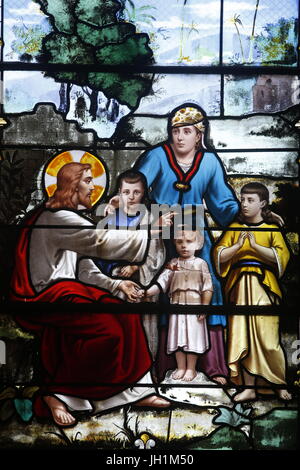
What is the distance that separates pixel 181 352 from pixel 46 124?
1.85 meters

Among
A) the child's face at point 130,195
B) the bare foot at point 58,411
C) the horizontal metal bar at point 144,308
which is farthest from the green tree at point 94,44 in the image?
the bare foot at point 58,411

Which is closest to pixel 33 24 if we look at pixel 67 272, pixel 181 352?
pixel 67 272

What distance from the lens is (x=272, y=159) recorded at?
198 inches

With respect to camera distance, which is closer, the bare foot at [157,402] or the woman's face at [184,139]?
the bare foot at [157,402]

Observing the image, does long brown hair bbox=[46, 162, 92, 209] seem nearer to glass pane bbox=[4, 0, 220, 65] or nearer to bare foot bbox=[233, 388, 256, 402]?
glass pane bbox=[4, 0, 220, 65]

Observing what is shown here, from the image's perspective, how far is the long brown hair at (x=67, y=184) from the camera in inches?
200

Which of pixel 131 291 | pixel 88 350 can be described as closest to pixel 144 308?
pixel 131 291

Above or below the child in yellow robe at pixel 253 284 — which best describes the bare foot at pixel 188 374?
below

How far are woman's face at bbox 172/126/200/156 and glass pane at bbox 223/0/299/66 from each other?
56 cm

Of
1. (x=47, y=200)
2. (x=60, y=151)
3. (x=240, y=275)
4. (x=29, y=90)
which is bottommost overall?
(x=240, y=275)

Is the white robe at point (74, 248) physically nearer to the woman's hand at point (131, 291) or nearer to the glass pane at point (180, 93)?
the woman's hand at point (131, 291)

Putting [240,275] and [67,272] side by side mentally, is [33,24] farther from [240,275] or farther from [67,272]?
[240,275]

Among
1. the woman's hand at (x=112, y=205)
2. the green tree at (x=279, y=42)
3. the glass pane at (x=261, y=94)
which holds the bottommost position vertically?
the woman's hand at (x=112, y=205)

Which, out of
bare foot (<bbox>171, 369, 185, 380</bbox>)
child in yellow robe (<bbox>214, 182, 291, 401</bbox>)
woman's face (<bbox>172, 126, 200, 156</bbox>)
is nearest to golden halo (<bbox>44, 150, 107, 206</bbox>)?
woman's face (<bbox>172, 126, 200, 156</bbox>)
